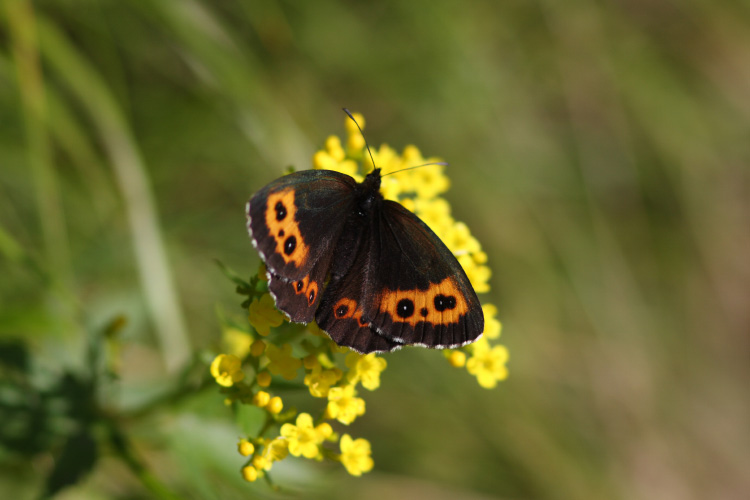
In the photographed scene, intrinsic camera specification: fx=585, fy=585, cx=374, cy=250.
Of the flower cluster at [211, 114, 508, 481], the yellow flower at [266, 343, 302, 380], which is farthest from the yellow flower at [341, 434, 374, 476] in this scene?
the yellow flower at [266, 343, 302, 380]

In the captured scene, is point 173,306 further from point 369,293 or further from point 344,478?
point 344,478

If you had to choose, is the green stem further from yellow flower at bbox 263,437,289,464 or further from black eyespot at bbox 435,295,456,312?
black eyespot at bbox 435,295,456,312

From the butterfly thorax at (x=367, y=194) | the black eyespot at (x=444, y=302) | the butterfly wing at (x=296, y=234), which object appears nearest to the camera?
the butterfly wing at (x=296, y=234)

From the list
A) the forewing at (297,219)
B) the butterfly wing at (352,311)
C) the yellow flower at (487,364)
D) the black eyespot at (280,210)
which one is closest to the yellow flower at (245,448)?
the butterfly wing at (352,311)

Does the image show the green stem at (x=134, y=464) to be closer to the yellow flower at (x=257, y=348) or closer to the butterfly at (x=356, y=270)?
the yellow flower at (x=257, y=348)

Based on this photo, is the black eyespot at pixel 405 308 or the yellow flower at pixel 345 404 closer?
the black eyespot at pixel 405 308

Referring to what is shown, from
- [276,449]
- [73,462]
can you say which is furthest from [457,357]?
[73,462]

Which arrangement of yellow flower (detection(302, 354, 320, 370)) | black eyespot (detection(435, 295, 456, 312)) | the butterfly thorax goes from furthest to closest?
1. the butterfly thorax
2. yellow flower (detection(302, 354, 320, 370))
3. black eyespot (detection(435, 295, 456, 312))
